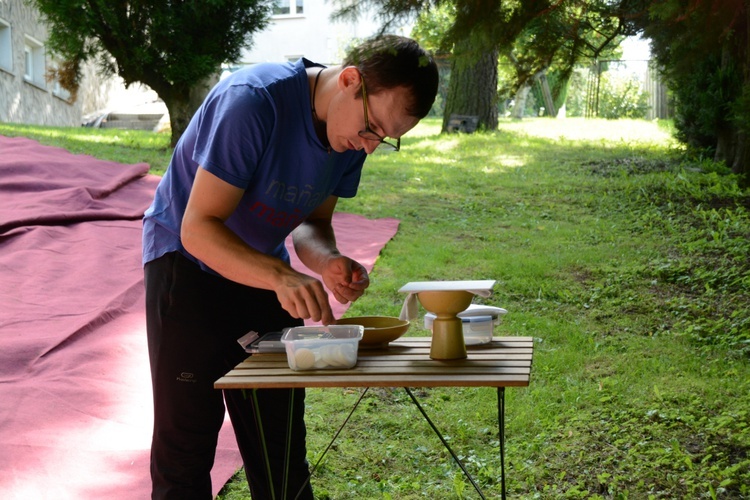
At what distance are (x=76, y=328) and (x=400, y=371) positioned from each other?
99.4 inches

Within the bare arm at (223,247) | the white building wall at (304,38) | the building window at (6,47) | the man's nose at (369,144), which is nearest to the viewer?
the bare arm at (223,247)

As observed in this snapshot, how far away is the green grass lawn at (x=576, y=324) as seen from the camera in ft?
9.12

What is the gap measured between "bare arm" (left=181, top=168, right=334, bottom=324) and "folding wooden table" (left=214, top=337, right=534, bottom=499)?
128 mm

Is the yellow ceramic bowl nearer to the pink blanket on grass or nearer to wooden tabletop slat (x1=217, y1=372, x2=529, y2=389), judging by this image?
wooden tabletop slat (x1=217, y1=372, x2=529, y2=389)

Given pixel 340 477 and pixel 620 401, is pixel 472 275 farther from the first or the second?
pixel 340 477

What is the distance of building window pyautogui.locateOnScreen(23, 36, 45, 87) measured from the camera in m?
14.2

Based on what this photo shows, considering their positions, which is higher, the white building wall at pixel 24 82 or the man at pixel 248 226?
the white building wall at pixel 24 82

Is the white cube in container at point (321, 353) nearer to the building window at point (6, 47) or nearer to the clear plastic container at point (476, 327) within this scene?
the clear plastic container at point (476, 327)

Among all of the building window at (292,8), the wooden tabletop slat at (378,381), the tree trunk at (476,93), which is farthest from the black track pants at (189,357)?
the building window at (292,8)

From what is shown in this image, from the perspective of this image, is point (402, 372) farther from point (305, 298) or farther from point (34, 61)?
point (34, 61)

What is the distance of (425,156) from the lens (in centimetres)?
933

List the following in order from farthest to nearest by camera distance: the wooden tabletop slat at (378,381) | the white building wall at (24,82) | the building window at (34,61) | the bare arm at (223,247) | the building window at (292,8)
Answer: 1. the building window at (292,8)
2. the building window at (34,61)
3. the white building wall at (24,82)
4. the bare arm at (223,247)
5. the wooden tabletop slat at (378,381)

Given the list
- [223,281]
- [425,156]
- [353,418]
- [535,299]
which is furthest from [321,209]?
[425,156]

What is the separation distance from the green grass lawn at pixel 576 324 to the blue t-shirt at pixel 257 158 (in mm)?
1093
